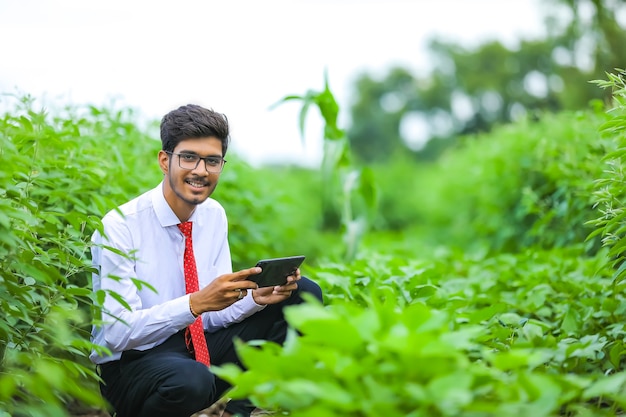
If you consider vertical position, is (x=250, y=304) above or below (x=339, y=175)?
below

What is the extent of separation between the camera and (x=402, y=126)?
147 feet

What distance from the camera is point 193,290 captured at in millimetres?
3053

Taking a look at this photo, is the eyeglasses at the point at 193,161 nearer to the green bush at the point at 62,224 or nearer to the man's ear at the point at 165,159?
the man's ear at the point at 165,159

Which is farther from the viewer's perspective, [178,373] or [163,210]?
[163,210]

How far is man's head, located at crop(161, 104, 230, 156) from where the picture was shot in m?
3.09

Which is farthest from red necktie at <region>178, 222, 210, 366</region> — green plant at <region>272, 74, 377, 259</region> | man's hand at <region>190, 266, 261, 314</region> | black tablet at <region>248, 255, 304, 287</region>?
green plant at <region>272, 74, 377, 259</region>

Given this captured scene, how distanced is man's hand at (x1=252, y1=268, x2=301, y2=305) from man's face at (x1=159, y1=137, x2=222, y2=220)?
18.3 inches

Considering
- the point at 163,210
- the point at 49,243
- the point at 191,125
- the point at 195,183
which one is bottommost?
the point at 49,243

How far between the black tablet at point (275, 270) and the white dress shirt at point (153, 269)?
17cm

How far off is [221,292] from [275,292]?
1.22 ft

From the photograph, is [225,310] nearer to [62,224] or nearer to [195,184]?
[195,184]

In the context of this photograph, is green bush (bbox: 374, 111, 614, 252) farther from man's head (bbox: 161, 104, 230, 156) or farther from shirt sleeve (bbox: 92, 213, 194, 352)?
shirt sleeve (bbox: 92, 213, 194, 352)

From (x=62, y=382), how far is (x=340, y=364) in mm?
757

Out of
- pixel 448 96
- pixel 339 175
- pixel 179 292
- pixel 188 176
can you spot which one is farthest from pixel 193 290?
pixel 448 96
